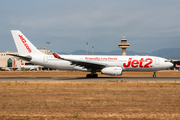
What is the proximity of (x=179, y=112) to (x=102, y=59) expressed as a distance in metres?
24.0

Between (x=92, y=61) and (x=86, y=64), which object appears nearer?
(x=86, y=64)

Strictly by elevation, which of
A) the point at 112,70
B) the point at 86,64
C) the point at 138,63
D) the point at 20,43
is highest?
the point at 20,43

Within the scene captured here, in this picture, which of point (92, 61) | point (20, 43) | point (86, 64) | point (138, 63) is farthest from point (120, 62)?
point (20, 43)

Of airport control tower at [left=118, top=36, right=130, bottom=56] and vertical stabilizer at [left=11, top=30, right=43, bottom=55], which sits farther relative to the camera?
airport control tower at [left=118, top=36, right=130, bottom=56]

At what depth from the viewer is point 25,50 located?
35.2 meters

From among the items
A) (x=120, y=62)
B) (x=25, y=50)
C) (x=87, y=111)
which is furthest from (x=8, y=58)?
(x=87, y=111)

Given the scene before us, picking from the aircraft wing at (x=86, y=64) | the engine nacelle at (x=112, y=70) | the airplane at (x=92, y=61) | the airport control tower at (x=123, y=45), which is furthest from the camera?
the airport control tower at (x=123, y=45)

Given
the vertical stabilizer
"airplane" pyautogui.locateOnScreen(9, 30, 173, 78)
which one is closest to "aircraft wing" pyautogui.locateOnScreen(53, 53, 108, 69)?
"airplane" pyautogui.locateOnScreen(9, 30, 173, 78)

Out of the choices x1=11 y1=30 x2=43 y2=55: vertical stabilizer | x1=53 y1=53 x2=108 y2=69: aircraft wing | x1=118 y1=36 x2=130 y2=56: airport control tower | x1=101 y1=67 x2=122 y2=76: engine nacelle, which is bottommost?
x1=101 y1=67 x2=122 y2=76: engine nacelle

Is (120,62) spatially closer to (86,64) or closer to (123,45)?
(86,64)

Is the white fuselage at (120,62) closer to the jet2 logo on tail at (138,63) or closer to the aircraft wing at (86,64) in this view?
the jet2 logo on tail at (138,63)

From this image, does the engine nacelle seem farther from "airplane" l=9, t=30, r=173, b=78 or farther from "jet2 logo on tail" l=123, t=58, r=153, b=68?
"jet2 logo on tail" l=123, t=58, r=153, b=68

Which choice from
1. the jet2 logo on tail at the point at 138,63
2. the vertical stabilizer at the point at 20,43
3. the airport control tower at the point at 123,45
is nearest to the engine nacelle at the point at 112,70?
the jet2 logo on tail at the point at 138,63

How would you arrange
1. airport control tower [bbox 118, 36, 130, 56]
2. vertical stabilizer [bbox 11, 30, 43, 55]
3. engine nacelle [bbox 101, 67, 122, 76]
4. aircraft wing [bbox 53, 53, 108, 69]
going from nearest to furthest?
1. engine nacelle [bbox 101, 67, 122, 76]
2. aircraft wing [bbox 53, 53, 108, 69]
3. vertical stabilizer [bbox 11, 30, 43, 55]
4. airport control tower [bbox 118, 36, 130, 56]
